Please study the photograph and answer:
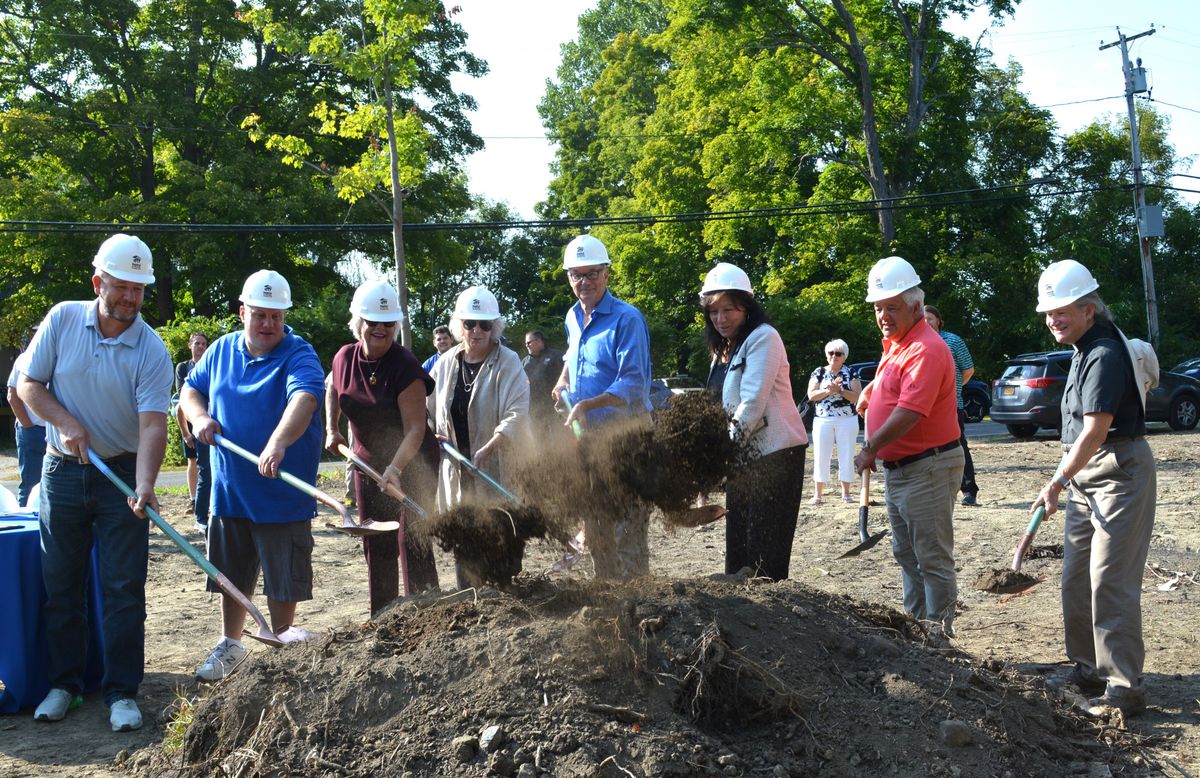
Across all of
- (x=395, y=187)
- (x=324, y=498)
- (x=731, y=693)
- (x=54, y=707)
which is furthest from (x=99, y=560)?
(x=395, y=187)

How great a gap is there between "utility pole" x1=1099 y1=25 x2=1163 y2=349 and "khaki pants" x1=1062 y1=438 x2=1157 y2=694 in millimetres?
30004

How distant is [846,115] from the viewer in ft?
97.3

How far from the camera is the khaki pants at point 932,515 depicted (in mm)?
5320

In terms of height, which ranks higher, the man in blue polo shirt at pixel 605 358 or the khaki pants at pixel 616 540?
the man in blue polo shirt at pixel 605 358

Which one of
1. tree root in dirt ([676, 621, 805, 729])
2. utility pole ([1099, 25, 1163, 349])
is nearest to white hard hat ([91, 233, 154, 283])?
tree root in dirt ([676, 621, 805, 729])

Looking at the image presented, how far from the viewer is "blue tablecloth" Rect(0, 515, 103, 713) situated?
17.1ft

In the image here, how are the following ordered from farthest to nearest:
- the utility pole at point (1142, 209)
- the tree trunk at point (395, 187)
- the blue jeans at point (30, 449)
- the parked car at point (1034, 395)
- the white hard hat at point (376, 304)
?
the utility pole at point (1142, 209), the parked car at point (1034, 395), the tree trunk at point (395, 187), the blue jeans at point (30, 449), the white hard hat at point (376, 304)

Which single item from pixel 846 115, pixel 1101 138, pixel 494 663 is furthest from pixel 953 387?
pixel 1101 138

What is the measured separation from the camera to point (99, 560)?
521 centimetres

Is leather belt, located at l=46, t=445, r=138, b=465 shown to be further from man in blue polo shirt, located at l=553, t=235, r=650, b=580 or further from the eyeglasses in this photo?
the eyeglasses

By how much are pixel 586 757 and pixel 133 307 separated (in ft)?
10.5

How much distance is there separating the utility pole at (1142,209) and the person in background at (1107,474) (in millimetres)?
29949

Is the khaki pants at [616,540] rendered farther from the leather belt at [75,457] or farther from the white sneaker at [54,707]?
the white sneaker at [54,707]

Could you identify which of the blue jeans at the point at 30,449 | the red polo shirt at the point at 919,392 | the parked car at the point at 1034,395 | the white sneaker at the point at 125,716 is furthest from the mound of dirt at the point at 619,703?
the parked car at the point at 1034,395
